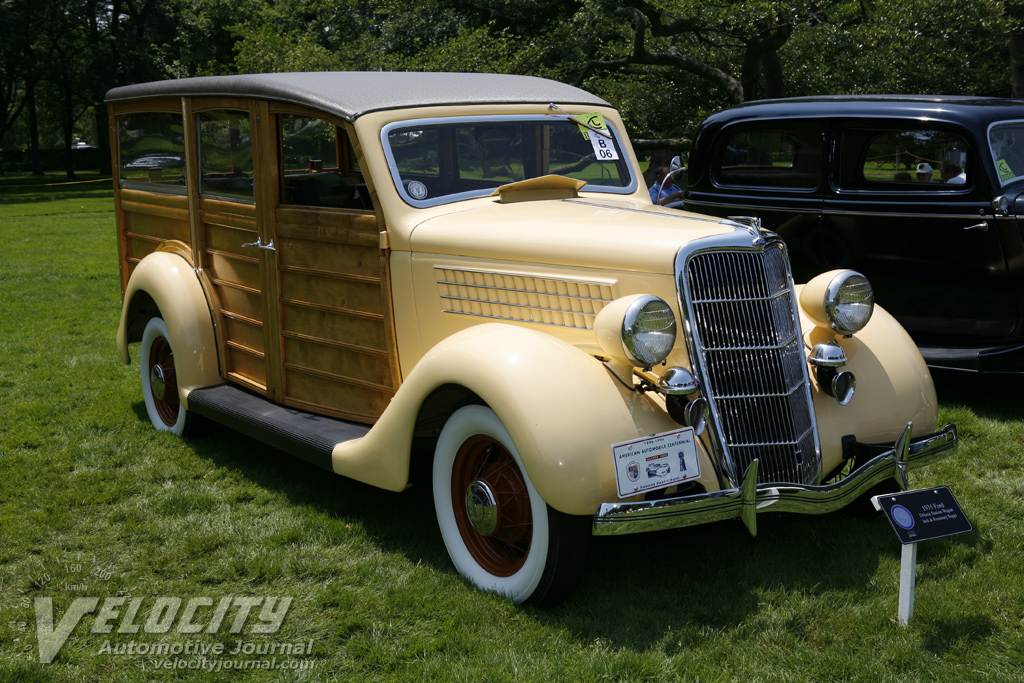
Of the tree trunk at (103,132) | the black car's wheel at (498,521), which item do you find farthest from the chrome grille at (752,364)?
the tree trunk at (103,132)

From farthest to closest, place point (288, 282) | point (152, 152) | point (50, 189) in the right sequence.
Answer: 1. point (50, 189)
2. point (152, 152)
3. point (288, 282)

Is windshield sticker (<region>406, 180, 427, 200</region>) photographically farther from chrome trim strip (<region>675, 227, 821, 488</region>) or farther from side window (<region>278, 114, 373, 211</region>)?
chrome trim strip (<region>675, 227, 821, 488</region>)

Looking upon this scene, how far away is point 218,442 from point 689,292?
10.6ft

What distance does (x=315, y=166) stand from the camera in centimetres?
455

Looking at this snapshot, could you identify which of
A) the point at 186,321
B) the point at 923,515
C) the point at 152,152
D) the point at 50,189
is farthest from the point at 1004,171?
the point at 50,189

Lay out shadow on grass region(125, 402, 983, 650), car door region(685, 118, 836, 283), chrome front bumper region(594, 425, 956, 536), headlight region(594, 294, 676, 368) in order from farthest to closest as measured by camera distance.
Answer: car door region(685, 118, 836, 283), shadow on grass region(125, 402, 983, 650), headlight region(594, 294, 676, 368), chrome front bumper region(594, 425, 956, 536)

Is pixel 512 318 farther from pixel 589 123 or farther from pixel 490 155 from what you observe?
pixel 589 123

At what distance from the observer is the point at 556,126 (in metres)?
4.56

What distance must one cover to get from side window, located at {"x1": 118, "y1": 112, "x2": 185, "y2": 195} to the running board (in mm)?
1265

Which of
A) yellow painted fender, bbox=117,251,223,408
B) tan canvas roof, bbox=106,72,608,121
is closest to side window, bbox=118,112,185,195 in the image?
tan canvas roof, bbox=106,72,608,121

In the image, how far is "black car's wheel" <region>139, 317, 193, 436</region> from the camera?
536 cm

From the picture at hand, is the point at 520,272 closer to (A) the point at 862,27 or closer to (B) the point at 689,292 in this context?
(B) the point at 689,292

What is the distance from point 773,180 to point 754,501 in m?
4.24

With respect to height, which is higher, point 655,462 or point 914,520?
point 655,462
